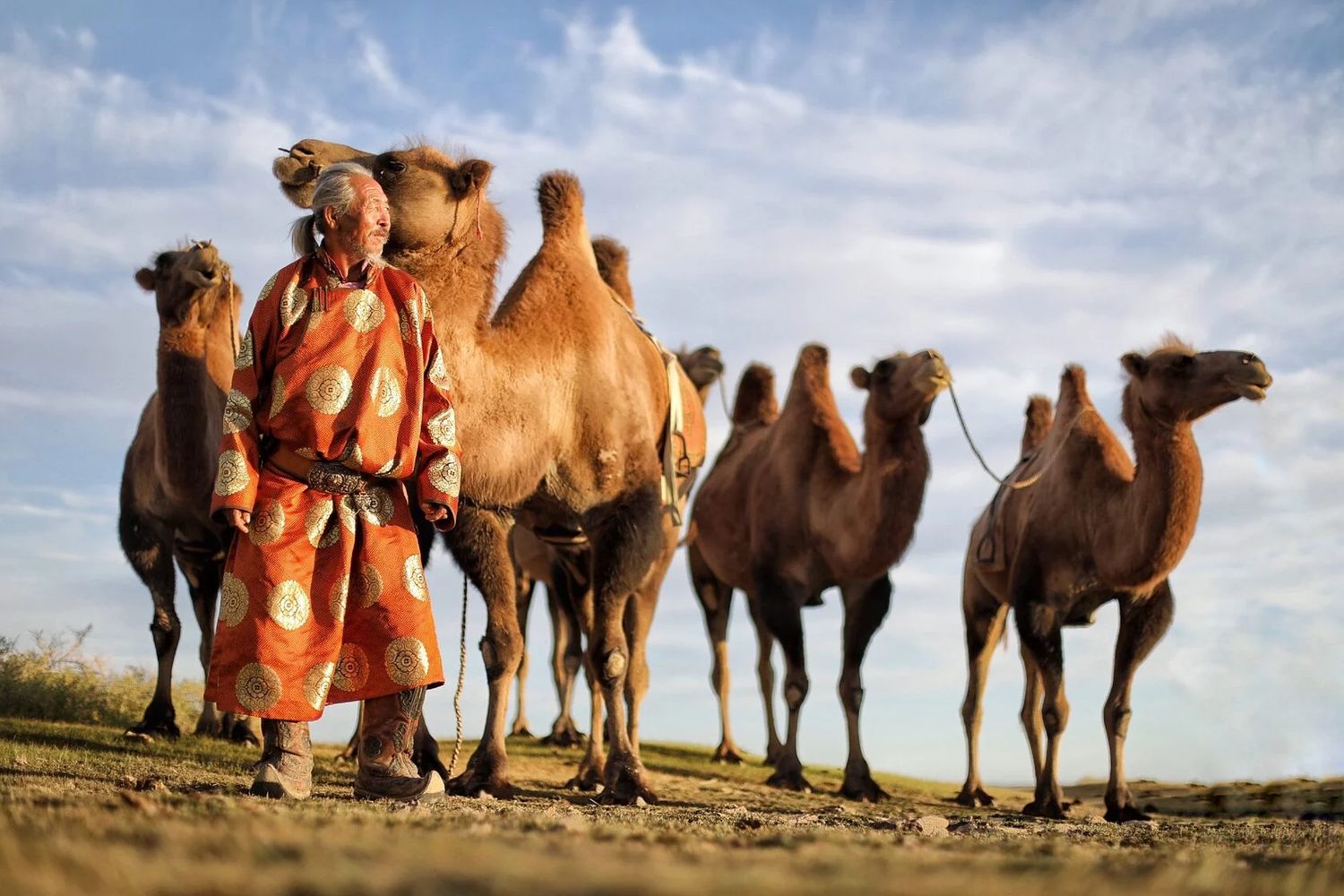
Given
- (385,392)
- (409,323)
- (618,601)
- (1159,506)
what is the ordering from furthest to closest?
(1159,506) → (618,601) → (409,323) → (385,392)

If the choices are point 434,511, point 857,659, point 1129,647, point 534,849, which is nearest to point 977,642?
point 857,659

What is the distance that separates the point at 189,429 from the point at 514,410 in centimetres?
320

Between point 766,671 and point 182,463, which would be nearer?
point 182,463

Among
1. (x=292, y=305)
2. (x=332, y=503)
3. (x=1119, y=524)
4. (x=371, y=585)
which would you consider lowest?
(x=371, y=585)

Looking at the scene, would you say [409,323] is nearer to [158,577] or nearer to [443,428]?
[443,428]

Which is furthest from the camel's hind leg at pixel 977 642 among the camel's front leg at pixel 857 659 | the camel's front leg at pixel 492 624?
the camel's front leg at pixel 492 624

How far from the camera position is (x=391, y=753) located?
5.53 metres

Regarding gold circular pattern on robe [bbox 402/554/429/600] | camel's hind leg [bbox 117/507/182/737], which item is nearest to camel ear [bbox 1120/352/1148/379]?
gold circular pattern on robe [bbox 402/554/429/600]

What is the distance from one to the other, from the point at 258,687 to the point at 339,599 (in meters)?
0.44

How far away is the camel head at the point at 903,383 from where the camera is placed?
35.2 feet

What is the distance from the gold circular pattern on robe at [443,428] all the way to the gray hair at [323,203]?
839 millimetres

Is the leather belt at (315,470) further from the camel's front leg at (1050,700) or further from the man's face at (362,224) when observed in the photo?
the camel's front leg at (1050,700)

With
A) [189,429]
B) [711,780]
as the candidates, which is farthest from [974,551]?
[189,429]

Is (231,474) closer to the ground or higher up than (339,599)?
Answer: higher up
